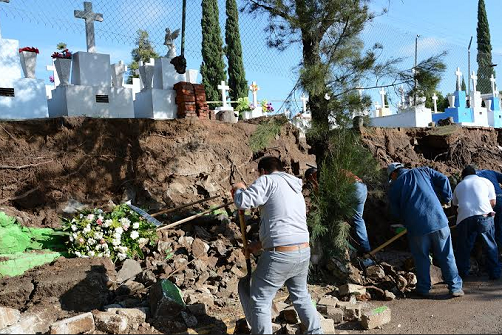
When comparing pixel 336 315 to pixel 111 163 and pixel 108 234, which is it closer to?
pixel 108 234

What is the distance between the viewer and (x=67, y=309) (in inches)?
200

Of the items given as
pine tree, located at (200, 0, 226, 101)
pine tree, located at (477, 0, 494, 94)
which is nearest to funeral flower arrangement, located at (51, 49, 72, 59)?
pine tree, located at (200, 0, 226, 101)

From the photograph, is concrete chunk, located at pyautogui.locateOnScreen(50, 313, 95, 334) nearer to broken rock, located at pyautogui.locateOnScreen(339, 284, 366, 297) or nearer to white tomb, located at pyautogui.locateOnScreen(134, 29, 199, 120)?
broken rock, located at pyautogui.locateOnScreen(339, 284, 366, 297)

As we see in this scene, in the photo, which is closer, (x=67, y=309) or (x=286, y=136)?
(x=67, y=309)

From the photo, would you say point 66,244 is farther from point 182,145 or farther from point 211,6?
point 211,6

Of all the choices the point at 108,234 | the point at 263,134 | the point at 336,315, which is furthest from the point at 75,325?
the point at 263,134

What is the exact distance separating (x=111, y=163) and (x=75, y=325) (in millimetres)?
3778

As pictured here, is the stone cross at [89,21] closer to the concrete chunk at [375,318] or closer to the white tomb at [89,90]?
the white tomb at [89,90]

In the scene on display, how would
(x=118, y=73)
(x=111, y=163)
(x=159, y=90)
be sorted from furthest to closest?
(x=118, y=73), (x=159, y=90), (x=111, y=163)

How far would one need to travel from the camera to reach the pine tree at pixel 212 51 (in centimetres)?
2216

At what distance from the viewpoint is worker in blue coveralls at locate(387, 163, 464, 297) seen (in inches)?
242

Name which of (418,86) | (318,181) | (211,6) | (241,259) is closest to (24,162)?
(241,259)

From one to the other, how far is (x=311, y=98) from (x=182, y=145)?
2.44m

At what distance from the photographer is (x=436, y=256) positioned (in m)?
6.22
